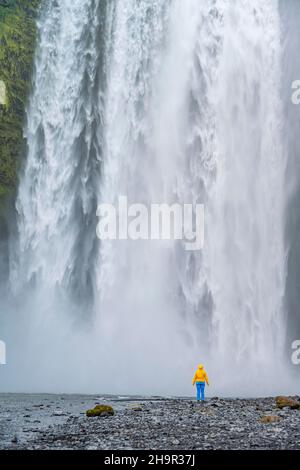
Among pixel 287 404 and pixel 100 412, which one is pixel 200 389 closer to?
pixel 287 404

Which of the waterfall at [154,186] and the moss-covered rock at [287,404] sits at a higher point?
the waterfall at [154,186]

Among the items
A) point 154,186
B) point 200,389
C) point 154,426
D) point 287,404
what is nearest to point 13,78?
point 154,186

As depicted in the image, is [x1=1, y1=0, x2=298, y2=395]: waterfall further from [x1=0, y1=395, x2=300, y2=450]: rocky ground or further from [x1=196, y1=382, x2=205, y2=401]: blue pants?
[x1=0, y1=395, x2=300, y2=450]: rocky ground

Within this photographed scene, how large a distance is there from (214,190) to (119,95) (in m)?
7.30

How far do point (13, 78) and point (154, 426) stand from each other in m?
26.4

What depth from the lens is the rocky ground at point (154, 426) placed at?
10.9 metres

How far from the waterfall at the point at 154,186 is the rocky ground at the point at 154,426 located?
852 cm

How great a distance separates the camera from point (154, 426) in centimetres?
1291

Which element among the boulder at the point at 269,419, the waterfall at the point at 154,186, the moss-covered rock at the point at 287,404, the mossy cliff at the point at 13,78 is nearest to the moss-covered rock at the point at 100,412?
the boulder at the point at 269,419

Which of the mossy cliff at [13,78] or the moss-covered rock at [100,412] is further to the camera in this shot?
the mossy cliff at [13,78]

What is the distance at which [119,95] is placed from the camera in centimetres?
3184

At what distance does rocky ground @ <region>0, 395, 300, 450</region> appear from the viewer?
10911 mm

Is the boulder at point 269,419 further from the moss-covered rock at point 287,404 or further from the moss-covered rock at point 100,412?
the moss-covered rock at point 100,412

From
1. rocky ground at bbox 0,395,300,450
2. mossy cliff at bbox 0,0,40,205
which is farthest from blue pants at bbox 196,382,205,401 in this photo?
mossy cliff at bbox 0,0,40,205
